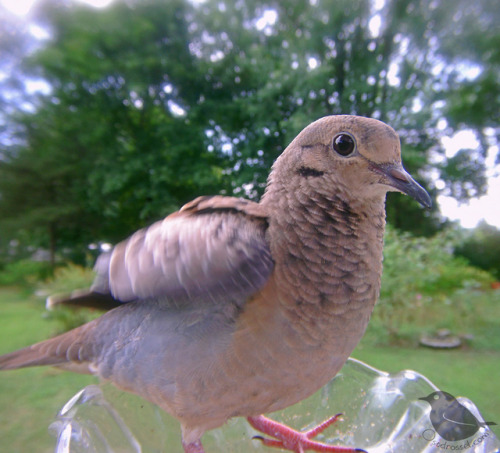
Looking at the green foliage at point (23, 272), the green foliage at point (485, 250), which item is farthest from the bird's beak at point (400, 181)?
the green foliage at point (23, 272)

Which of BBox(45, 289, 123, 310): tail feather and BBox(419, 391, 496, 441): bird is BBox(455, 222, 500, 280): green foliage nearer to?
BBox(419, 391, 496, 441): bird

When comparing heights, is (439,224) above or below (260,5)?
below

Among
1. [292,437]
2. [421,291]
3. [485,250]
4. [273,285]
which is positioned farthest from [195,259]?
[485,250]

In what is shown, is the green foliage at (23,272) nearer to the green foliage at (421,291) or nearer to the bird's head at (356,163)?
the green foliage at (421,291)

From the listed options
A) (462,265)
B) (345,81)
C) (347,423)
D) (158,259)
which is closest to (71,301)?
(158,259)

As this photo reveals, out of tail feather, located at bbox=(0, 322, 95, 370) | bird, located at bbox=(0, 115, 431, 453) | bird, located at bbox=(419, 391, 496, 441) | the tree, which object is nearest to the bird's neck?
bird, located at bbox=(0, 115, 431, 453)

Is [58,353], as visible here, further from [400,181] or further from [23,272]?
[23,272]

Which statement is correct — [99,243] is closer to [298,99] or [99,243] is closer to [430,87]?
[298,99]
